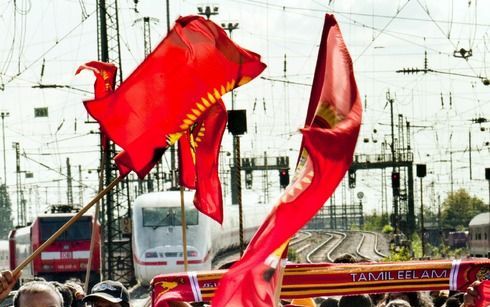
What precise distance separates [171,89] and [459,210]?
150 metres

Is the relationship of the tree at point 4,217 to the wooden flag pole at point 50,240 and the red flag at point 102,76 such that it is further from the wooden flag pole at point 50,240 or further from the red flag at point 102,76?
the wooden flag pole at point 50,240

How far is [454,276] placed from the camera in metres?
9.68

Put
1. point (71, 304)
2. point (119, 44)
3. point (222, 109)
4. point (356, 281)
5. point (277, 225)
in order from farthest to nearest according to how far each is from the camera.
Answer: point (119, 44) < point (71, 304) < point (222, 109) < point (356, 281) < point (277, 225)

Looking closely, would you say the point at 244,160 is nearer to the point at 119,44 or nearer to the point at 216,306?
the point at 119,44

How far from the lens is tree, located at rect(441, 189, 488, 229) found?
513ft

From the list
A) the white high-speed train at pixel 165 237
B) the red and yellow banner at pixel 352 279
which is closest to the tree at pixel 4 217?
the white high-speed train at pixel 165 237

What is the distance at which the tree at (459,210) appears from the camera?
513 feet

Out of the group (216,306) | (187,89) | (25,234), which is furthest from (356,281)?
(25,234)

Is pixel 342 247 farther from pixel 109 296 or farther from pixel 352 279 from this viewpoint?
pixel 109 296

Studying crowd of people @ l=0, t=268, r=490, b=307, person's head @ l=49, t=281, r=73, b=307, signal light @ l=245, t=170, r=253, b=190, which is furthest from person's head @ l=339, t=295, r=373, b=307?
signal light @ l=245, t=170, r=253, b=190

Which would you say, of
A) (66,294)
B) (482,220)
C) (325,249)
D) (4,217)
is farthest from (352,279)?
(4,217)

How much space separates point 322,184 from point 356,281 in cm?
242

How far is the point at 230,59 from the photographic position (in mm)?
9852

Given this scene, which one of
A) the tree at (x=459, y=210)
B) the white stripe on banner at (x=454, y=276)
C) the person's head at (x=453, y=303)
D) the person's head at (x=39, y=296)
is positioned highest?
the person's head at (x=39, y=296)
